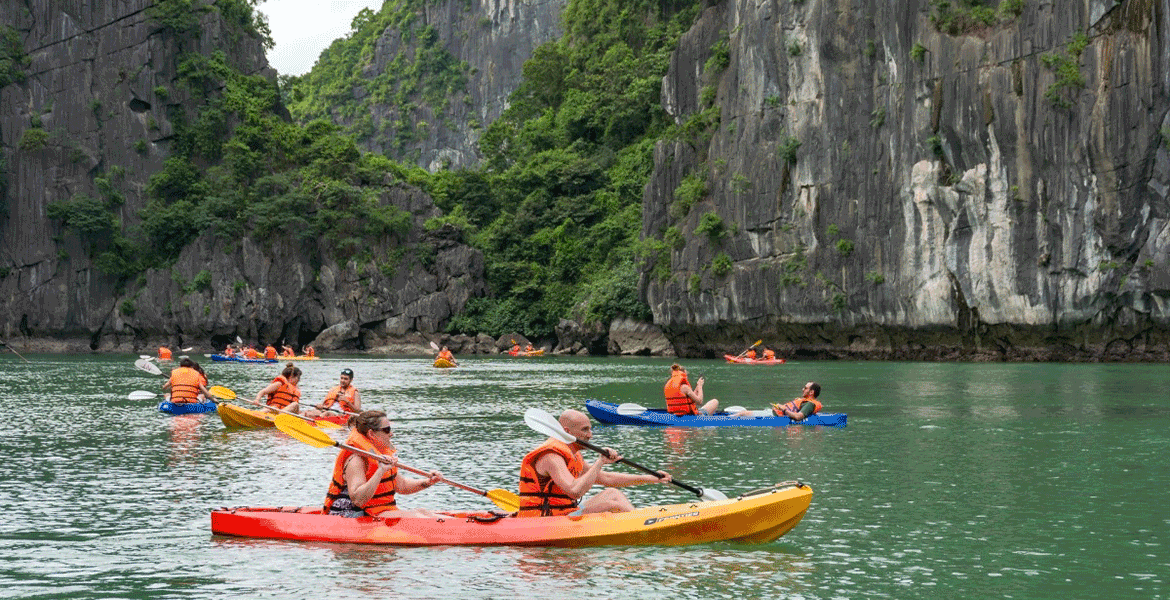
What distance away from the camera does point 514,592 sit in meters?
10.3

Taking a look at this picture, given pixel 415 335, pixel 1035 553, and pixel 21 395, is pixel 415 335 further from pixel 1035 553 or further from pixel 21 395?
pixel 1035 553

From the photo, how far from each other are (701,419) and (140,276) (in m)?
63.0

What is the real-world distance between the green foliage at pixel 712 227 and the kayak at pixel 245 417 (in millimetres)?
41200

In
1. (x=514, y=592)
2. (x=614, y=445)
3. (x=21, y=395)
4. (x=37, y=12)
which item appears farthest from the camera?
(x=37, y=12)

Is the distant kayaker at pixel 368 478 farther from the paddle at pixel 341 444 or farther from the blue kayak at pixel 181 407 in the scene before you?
the blue kayak at pixel 181 407

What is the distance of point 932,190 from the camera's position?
53625 mm

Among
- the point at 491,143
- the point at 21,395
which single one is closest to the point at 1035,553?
the point at 21,395

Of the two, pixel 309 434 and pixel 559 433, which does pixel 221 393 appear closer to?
pixel 309 434

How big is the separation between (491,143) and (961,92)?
5108cm

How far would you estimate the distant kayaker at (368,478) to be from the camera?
12.1 meters

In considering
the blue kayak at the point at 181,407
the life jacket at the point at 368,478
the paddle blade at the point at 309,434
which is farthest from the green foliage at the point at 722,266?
the life jacket at the point at 368,478

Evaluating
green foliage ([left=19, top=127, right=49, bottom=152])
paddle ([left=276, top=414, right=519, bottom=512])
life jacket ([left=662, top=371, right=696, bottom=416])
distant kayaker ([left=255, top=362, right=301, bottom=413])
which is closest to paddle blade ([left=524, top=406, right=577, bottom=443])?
paddle ([left=276, top=414, right=519, bottom=512])

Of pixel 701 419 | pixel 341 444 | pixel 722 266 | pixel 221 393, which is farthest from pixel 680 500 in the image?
pixel 722 266

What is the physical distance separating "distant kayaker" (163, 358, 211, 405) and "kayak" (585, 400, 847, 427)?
917cm
